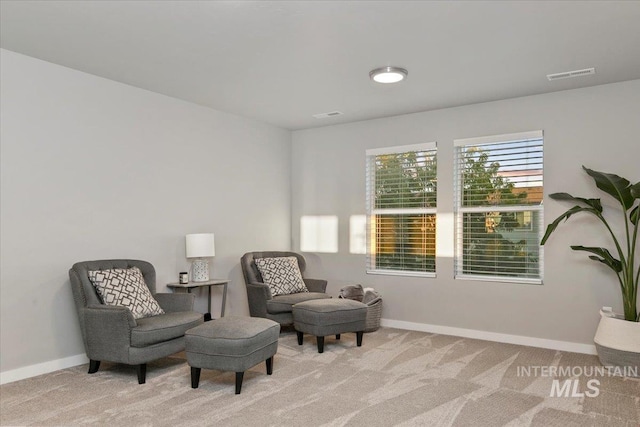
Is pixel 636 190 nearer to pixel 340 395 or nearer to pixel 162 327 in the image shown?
pixel 340 395

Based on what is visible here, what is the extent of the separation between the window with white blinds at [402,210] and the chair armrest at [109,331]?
10.4ft

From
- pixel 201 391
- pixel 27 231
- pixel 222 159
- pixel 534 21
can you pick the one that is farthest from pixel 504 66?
pixel 27 231

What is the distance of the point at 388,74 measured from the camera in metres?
4.00

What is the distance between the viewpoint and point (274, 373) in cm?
372

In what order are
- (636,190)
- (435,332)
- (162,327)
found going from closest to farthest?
(162,327) → (636,190) → (435,332)

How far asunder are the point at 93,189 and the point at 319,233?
297cm

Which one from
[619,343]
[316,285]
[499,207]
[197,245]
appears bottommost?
[619,343]

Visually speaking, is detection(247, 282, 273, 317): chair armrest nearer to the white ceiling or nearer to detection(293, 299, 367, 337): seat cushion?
detection(293, 299, 367, 337): seat cushion

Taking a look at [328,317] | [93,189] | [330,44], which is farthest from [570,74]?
[93,189]

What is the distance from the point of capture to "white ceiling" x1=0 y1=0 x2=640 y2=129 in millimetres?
2896

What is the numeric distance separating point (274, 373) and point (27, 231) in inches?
90.4

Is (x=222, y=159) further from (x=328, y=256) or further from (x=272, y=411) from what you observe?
(x=272, y=411)

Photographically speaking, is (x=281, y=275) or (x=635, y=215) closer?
(x=635, y=215)

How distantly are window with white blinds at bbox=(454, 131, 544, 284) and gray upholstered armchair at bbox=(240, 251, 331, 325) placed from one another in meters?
1.69
